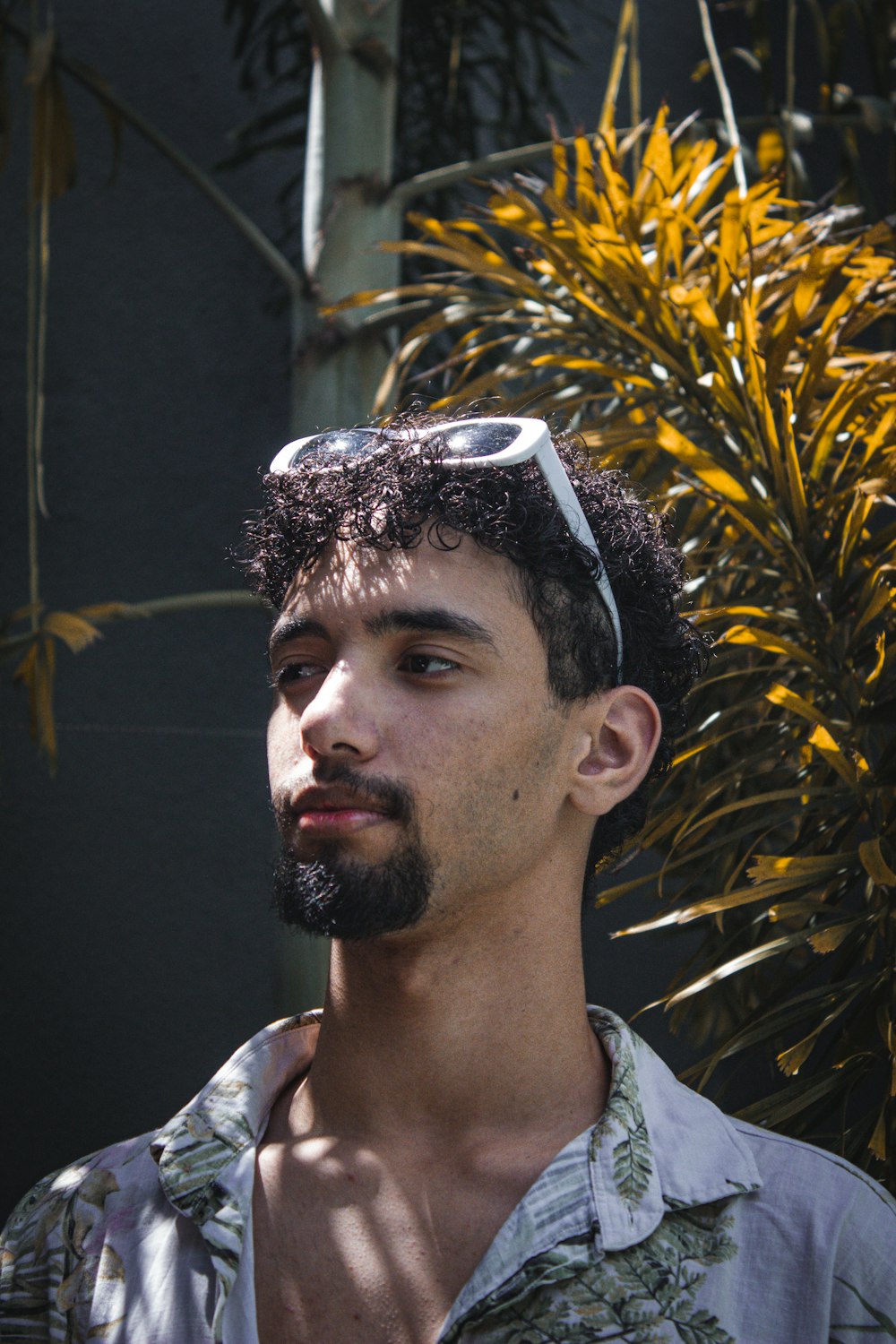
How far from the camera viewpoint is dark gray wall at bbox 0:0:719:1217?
2855 mm

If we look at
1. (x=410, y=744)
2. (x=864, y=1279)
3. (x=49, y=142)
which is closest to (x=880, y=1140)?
(x=864, y=1279)

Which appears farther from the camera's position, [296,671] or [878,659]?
[878,659]

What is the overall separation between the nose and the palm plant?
49 centimetres

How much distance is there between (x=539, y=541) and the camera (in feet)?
4.13

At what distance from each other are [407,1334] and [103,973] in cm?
194

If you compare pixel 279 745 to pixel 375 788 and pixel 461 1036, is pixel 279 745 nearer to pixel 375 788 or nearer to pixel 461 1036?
pixel 375 788

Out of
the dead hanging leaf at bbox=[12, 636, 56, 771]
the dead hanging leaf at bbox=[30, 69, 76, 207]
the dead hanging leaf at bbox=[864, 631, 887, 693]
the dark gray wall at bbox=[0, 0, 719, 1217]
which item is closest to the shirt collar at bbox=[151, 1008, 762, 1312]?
the dead hanging leaf at bbox=[864, 631, 887, 693]

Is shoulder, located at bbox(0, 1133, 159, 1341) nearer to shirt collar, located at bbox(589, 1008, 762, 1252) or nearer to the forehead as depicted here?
shirt collar, located at bbox(589, 1008, 762, 1252)

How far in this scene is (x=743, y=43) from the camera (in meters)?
3.51

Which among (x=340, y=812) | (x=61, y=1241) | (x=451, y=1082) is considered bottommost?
(x=61, y=1241)

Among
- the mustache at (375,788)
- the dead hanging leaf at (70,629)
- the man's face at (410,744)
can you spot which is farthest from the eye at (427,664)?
the dead hanging leaf at (70,629)

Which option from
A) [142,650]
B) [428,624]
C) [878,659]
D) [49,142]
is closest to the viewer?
[428,624]

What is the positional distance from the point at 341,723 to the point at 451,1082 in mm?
346

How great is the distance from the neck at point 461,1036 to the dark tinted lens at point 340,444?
1.66 feet
